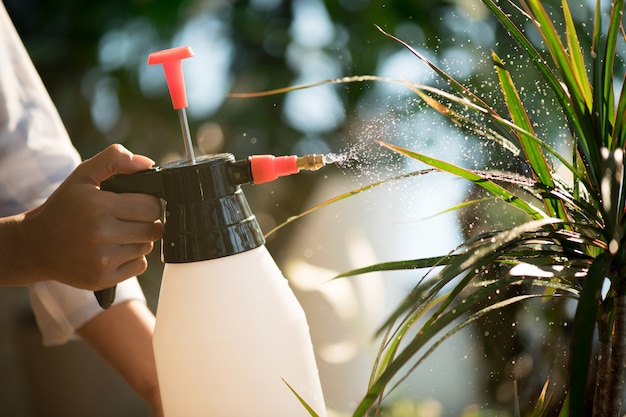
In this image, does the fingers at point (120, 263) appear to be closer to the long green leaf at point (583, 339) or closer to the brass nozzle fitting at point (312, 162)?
the brass nozzle fitting at point (312, 162)

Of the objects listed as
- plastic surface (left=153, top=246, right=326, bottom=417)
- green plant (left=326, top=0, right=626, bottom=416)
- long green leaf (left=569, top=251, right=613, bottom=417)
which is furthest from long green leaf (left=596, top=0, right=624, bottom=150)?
plastic surface (left=153, top=246, right=326, bottom=417)

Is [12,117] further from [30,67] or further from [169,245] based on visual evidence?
[169,245]

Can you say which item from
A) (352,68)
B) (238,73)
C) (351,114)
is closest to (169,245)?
(351,114)

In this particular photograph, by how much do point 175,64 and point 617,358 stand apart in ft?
1.06

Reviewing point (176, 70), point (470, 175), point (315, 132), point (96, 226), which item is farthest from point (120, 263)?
point (315, 132)

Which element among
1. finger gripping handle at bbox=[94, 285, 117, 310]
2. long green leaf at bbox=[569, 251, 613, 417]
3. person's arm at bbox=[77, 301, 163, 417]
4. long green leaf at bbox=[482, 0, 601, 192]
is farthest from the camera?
person's arm at bbox=[77, 301, 163, 417]

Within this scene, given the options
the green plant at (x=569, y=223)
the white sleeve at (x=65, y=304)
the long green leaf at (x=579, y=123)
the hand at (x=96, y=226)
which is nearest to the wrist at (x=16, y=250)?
the hand at (x=96, y=226)

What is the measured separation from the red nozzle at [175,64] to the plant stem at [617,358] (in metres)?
0.30

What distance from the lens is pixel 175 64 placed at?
1.48 feet

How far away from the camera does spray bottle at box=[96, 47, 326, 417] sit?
42cm

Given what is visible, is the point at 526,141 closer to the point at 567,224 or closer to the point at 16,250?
the point at 567,224

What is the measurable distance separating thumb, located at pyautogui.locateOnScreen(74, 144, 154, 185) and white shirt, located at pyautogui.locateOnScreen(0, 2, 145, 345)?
0.24m

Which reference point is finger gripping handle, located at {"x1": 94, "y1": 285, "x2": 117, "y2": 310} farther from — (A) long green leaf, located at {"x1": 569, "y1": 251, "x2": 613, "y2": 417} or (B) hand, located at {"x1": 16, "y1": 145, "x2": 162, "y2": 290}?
(A) long green leaf, located at {"x1": 569, "y1": 251, "x2": 613, "y2": 417}

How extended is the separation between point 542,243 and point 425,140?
1.20 feet
